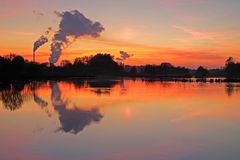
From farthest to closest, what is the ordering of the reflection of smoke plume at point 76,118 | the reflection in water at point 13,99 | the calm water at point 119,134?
the reflection in water at point 13,99 → the reflection of smoke plume at point 76,118 → the calm water at point 119,134

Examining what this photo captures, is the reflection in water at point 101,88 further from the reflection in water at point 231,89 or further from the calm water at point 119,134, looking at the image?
the calm water at point 119,134

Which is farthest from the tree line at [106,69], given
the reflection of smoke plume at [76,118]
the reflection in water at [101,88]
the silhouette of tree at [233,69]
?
the reflection of smoke plume at [76,118]

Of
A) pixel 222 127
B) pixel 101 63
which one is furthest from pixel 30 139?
pixel 101 63

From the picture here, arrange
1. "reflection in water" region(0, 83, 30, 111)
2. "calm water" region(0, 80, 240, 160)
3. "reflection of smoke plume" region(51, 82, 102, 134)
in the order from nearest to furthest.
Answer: "calm water" region(0, 80, 240, 160)
"reflection of smoke plume" region(51, 82, 102, 134)
"reflection in water" region(0, 83, 30, 111)

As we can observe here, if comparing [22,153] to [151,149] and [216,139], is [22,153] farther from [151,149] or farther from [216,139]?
[216,139]

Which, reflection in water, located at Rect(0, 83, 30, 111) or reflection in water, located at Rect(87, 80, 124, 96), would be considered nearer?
reflection in water, located at Rect(0, 83, 30, 111)

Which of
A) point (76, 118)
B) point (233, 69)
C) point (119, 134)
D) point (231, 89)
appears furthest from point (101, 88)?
point (233, 69)

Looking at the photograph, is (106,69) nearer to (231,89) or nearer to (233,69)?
(233,69)

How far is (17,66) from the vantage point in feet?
217

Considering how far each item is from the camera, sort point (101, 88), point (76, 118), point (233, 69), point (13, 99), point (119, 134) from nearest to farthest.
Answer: point (119, 134), point (76, 118), point (13, 99), point (101, 88), point (233, 69)

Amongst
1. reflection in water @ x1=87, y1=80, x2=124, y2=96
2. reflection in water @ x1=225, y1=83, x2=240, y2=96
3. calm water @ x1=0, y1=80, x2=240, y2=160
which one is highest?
reflection in water @ x1=87, y1=80, x2=124, y2=96

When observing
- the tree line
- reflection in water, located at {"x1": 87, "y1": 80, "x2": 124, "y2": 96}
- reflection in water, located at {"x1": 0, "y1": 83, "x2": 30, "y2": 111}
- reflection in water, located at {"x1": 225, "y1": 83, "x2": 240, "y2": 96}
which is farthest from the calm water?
the tree line

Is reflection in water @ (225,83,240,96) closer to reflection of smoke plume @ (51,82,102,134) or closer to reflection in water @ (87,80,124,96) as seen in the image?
reflection in water @ (87,80,124,96)

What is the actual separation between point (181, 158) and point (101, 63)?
141510 millimetres
